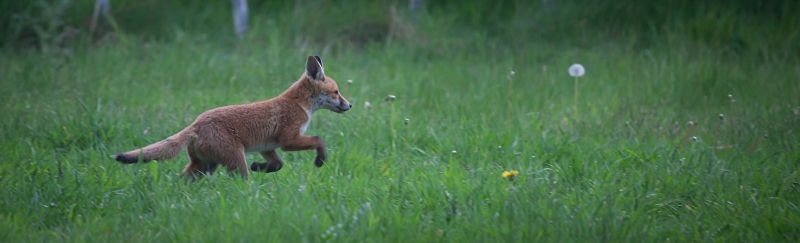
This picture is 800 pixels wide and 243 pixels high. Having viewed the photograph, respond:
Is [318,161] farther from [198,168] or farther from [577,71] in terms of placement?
[577,71]

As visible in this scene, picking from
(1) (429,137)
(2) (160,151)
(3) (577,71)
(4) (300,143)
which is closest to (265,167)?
(4) (300,143)

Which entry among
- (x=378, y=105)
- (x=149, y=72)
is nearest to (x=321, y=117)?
(x=378, y=105)

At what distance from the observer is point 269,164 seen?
5.06 metres

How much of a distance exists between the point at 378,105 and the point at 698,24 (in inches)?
204

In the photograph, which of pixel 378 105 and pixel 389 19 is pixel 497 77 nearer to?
pixel 378 105

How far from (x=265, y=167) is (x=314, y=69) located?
0.75m

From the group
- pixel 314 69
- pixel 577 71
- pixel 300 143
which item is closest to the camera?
pixel 300 143

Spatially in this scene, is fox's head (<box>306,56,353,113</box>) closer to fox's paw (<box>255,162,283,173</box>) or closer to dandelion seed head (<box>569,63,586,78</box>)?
fox's paw (<box>255,162,283,173</box>)

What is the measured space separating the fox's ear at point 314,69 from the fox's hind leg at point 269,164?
589 mm

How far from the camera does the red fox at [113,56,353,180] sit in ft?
14.9

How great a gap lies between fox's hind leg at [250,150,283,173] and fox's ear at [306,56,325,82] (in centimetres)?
59

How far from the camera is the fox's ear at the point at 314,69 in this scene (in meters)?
5.11

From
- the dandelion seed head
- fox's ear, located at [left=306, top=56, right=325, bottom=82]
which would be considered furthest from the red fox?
the dandelion seed head

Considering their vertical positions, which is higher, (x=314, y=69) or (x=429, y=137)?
(x=314, y=69)
